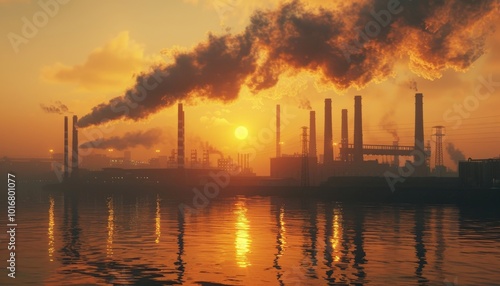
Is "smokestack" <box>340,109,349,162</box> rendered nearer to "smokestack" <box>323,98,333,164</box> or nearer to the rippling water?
"smokestack" <box>323,98,333,164</box>

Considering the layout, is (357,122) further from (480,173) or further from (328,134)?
(480,173)

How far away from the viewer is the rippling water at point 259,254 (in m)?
26.0

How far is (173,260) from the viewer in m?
31.6

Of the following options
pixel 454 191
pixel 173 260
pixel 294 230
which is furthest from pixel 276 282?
pixel 454 191

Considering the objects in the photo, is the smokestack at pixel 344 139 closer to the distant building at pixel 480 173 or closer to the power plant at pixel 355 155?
the power plant at pixel 355 155

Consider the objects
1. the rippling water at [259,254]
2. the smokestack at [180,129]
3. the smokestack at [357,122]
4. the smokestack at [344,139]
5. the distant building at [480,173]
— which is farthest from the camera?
the smokestack at [344,139]

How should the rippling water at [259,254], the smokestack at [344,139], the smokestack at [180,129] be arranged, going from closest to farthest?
the rippling water at [259,254] < the smokestack at [180,129] < the smokestack at [344,139]

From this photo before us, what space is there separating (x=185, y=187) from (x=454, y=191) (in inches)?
3259

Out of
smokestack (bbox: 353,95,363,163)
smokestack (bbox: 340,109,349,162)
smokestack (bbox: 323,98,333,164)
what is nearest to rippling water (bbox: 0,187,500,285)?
smokestack (bbox: 353,95,363,163)

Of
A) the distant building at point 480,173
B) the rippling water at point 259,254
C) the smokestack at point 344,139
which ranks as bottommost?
the rippling water at point 259,254

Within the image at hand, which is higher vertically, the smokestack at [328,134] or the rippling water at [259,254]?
the smokestack at [328,134]

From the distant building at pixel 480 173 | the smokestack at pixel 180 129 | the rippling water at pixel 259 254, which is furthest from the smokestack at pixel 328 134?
the rippling water at pixel 259 254

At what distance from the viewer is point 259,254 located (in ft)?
111

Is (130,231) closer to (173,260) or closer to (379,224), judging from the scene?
(173,260)
